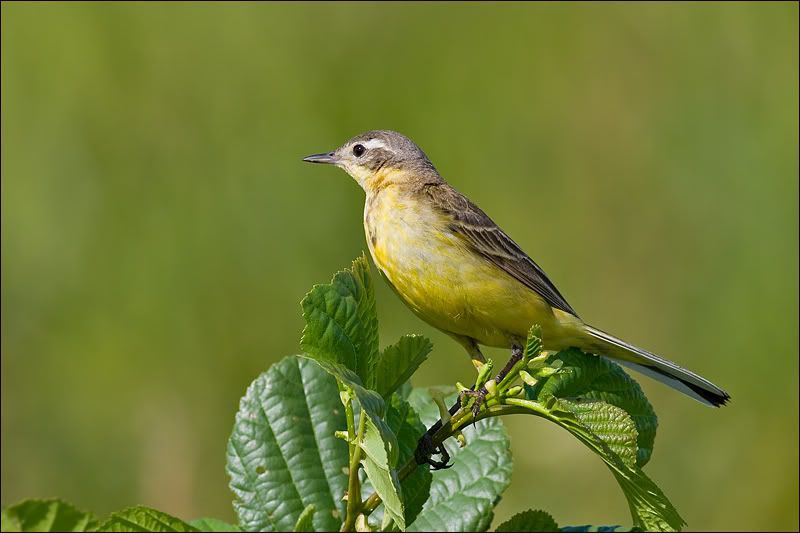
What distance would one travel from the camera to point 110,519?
1.51m

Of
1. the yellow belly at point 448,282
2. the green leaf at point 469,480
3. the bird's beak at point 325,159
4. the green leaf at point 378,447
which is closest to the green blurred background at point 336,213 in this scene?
the bird's beak at point 325,159

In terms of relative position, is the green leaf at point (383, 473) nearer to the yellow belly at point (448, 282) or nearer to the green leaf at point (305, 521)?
the green leaf at point (305, 521)

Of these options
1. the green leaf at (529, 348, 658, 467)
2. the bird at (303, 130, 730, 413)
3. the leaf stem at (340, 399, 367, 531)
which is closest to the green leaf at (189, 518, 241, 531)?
the leaf stem at (340, 399, 367, 531)

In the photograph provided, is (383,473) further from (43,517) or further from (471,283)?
(471,283)

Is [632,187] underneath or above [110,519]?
above

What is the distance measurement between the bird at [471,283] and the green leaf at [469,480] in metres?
1.17

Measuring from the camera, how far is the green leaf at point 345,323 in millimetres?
1604

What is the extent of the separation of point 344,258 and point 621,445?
13.1ft

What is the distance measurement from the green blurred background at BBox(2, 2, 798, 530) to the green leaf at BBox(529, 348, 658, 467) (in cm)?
314

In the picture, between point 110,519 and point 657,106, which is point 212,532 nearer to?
point 110,519

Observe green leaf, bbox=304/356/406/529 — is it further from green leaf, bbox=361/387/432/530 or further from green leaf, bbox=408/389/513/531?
green leaf, bbox=408/389/513/531

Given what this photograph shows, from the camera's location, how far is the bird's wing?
4.10 meters

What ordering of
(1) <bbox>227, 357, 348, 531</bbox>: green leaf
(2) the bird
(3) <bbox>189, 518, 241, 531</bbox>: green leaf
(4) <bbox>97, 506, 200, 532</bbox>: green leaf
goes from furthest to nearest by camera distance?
(2) the bird → (1) <bbox>227, 357, 348, 531</bbox>: green leaf → (3) <bbox>189, 518, 241, 531</bbox>: green leaf → (4) <bbox>97, 506, 200, 532</bbox>: green leaf

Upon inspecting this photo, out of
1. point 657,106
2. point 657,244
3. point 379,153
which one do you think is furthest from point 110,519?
point 657,106
